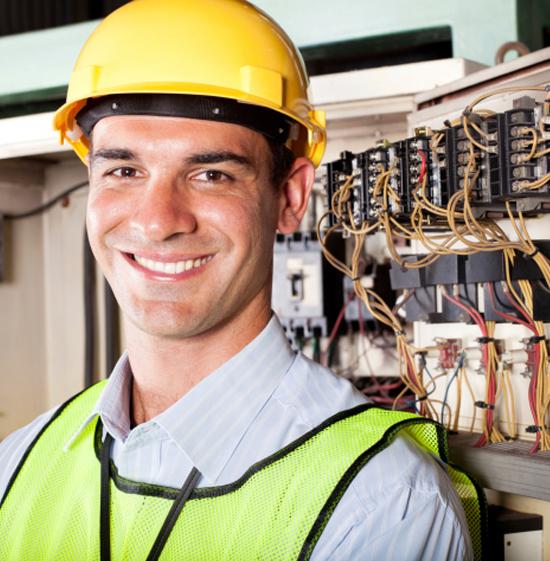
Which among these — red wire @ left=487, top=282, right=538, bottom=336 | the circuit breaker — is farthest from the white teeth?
the circuit breaker

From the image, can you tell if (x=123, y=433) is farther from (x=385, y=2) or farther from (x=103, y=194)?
(x=385, y=2)

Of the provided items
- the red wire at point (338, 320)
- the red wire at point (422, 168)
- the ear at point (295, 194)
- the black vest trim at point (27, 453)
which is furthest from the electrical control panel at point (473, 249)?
the black vest trim at point (27, 453)

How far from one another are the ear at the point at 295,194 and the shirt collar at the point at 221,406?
7.5 inches

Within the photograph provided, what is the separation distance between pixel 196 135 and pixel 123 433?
1.62 ft

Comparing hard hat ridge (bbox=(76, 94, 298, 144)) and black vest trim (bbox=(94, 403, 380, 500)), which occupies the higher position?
hard hat ridge (bbox=(76, 94, 298, 144))

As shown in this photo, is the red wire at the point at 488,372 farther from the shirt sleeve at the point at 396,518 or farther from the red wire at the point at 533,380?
the shirt sleeve at the point at 396,518

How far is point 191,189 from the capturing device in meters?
1.01

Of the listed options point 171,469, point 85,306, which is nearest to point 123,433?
point 171,469

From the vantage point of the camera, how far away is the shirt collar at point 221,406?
0.94 m

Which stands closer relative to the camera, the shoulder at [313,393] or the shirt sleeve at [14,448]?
the shoulder at [313,393]

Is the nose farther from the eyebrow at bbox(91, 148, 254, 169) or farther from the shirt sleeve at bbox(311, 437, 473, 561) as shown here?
the shirt sleeve at bbox(311, 437, 473, 561)

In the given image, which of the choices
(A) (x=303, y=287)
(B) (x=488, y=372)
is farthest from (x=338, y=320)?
(B) (x=488, y=372)

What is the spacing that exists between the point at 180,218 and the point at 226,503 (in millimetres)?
413

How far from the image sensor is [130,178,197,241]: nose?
978 millimetres
